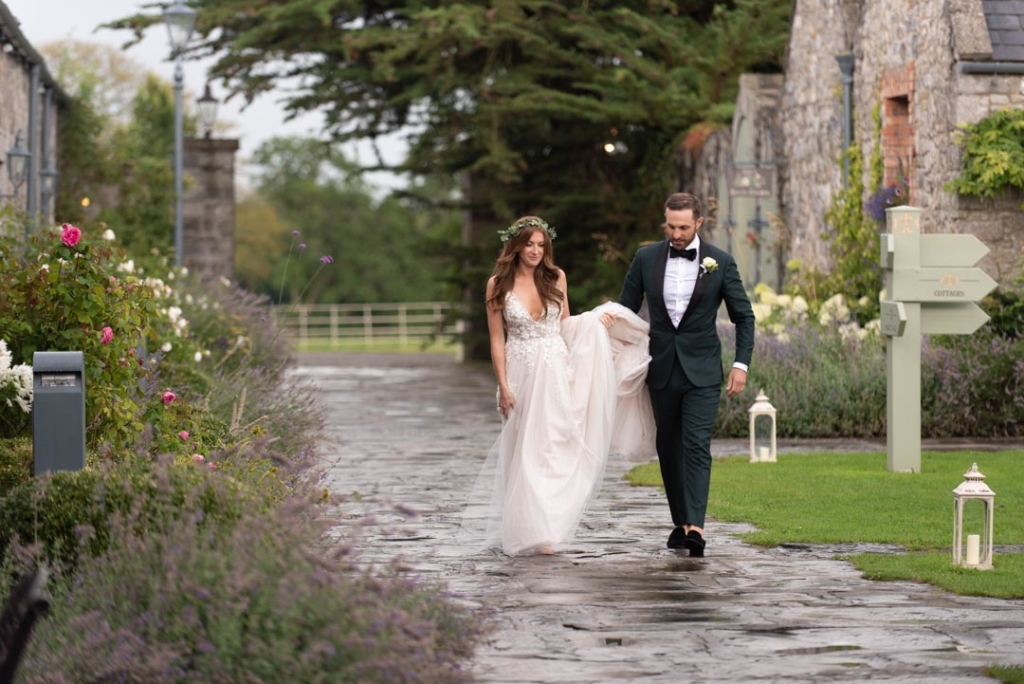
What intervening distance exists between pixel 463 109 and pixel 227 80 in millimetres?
3822

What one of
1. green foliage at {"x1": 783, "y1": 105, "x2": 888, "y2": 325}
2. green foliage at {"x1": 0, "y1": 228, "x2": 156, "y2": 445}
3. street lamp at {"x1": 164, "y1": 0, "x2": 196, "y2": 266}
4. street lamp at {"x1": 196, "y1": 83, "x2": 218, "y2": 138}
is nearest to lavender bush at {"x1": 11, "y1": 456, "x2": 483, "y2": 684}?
green foliage at {"x1": 0, "y1": 228, "x2": 156, "y2": 445}

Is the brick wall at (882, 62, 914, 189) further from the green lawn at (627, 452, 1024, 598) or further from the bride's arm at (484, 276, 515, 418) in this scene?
the bride's arm at (484, 276, 515, 418)

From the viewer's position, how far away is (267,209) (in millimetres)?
74000

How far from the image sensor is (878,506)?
10.8 metres

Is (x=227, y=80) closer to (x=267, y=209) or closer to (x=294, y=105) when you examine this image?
(x=294, y=105)

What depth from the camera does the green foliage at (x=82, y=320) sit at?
9.24 m

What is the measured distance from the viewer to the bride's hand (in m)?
9.51

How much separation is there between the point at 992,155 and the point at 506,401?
825 centimetres

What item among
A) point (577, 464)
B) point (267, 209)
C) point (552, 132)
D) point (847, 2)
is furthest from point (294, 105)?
point (267, 209)

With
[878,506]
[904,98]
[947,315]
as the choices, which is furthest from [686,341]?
[904,98]

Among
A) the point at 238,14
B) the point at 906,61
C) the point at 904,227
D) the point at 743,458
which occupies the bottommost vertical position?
the point at 743,458

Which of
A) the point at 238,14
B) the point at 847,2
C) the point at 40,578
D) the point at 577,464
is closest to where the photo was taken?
the point at 40,578

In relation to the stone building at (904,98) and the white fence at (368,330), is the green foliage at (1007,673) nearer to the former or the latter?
the stone building at (904,98)

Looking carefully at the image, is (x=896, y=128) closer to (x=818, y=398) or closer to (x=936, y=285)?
(x=818, y=398)
